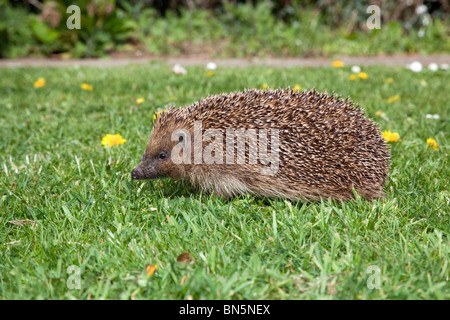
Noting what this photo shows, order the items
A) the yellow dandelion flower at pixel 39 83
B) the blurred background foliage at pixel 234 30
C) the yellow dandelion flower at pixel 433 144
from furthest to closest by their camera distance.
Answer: the blurred background foliage at pixel 234 30 < the yellow dandelion flower at pixel 39 83 < the yellow dandelion flower at pixel 433 144

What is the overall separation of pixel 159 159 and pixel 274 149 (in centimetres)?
86

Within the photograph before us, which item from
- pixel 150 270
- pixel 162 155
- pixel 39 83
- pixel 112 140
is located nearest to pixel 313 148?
pixel 162 155

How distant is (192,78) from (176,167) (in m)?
3.61

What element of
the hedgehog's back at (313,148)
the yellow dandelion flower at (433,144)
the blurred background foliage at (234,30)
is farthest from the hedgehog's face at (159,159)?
the blurred background foliage at (234,30)

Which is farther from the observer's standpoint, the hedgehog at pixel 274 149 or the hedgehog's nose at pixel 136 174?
the hedgehog's nose at pixel 136 174

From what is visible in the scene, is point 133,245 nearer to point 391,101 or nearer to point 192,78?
point 391,101

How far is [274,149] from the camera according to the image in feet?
10.4

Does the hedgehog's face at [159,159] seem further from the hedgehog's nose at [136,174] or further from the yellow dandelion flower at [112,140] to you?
the yellow dandelion flower at [112,140]

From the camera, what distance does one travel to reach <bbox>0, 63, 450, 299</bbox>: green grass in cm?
229

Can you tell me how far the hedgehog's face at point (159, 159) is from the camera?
134 inches

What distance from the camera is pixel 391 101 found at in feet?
18.5

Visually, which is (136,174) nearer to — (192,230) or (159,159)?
(159,159)

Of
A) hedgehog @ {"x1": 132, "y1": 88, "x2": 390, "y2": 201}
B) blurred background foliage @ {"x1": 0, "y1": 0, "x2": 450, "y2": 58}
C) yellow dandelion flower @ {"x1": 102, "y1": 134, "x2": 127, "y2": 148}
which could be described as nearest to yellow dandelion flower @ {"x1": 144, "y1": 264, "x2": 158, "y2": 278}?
hedgehog @ {"x1": 132, "y1": 88, "x2": 390, "y2": 201}

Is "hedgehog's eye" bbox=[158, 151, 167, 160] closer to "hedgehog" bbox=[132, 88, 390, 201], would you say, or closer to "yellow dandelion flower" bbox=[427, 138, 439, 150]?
"hedgehog" bbox=[132, 88, 390, 201]
